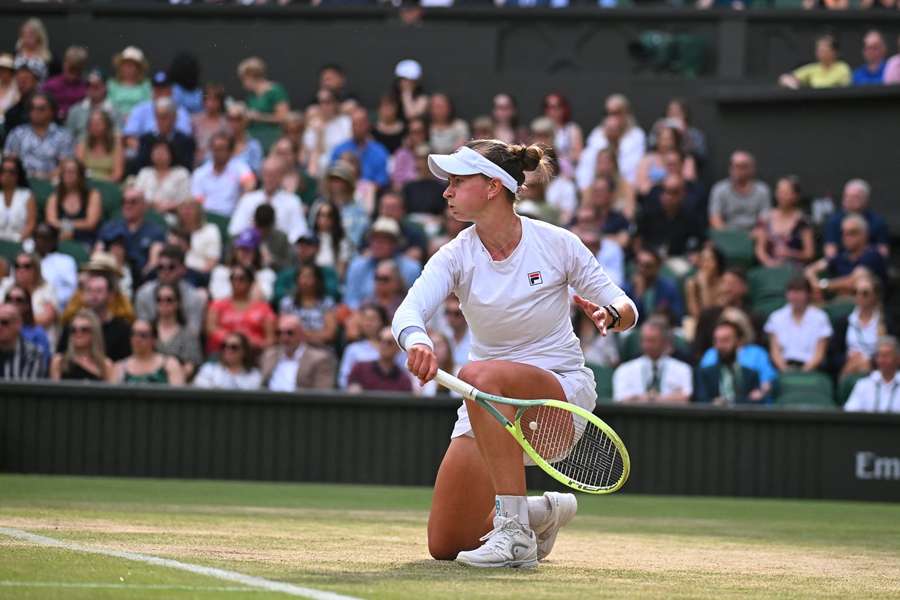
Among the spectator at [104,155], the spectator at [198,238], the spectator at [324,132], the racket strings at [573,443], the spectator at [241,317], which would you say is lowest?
the racket strings at [573,443]

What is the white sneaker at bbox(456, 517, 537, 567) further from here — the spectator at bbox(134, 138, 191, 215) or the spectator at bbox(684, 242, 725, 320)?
the spectator at bbox(134, 138, 191, 215)

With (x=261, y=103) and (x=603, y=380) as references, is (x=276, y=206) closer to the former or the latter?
(x=261, y=103)

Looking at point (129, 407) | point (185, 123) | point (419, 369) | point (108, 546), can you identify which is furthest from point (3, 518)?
point (185, 123)

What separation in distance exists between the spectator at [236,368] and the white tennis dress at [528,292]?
6343 millimetres

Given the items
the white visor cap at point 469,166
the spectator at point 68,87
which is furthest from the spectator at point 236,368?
the white visor cap at point 469,166

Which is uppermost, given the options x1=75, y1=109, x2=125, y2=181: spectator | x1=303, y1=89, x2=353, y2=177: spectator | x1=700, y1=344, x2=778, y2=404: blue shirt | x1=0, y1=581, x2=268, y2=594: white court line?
x1=303, y1=89, x2=353, y2=177: spectator

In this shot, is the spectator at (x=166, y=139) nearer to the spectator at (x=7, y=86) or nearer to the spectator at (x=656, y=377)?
the spectator at (x=7, y=86)

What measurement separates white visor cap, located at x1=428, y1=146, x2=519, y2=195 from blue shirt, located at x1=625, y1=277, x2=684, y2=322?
7.22 metres

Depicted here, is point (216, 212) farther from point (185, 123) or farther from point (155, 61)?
point (155, 61)

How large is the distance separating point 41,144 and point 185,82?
1621 mm

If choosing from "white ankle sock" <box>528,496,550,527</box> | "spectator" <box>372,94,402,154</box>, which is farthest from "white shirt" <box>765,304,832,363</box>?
"white ankle sock" <box>528,496,550,527</box>

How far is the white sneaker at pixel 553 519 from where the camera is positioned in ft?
19.8

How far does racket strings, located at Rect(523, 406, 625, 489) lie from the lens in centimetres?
574

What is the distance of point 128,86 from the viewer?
15891 mm
